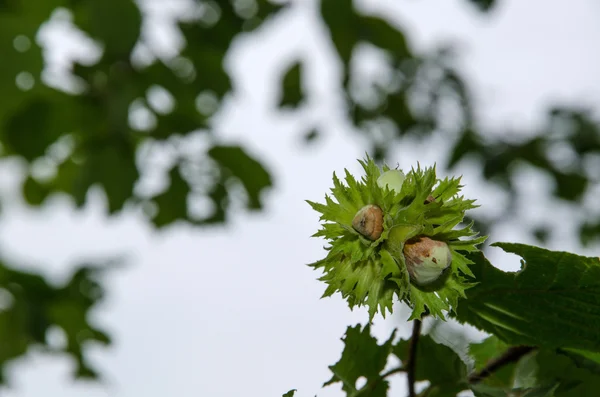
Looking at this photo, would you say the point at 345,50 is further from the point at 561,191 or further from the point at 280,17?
the point at 561,191

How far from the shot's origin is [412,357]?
2.54 ft

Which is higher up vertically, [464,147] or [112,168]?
[464,147]

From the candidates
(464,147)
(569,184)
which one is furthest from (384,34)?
(569,184)

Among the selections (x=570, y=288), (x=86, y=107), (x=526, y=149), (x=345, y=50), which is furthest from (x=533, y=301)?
(x=526, y=149)

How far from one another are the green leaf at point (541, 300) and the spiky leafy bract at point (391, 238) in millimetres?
83

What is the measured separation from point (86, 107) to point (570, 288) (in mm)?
2011

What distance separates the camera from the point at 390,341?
0.83 m

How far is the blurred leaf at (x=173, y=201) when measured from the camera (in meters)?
2.62

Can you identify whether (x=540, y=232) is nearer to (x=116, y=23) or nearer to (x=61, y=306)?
(x=61, y=306)

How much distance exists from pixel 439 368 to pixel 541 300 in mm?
158

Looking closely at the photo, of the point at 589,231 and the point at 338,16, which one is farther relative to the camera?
the point at 589,231

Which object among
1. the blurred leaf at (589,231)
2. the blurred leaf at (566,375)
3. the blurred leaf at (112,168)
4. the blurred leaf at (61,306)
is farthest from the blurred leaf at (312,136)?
the blurred leaf at (566,375)

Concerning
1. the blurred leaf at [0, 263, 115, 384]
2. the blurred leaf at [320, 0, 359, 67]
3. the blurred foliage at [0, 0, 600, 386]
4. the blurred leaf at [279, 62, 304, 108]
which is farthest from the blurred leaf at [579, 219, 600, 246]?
the blurred leaf at [0, 263, 115, 384]

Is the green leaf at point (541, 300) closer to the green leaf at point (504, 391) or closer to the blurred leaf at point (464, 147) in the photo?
the green leaf at point (504, 391)
